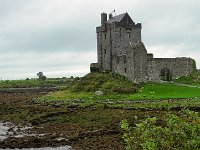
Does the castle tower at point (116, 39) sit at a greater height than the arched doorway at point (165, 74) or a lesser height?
greater

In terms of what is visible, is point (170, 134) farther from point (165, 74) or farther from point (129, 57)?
point (165, 74)

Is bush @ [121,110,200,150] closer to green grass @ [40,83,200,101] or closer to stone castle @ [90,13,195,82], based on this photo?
green grass @ [40,83,200,101]

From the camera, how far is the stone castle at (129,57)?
6372 cm

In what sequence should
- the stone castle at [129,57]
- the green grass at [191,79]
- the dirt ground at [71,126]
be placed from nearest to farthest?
the dirt ground at [71,126], the stone castle at [129,57], the green grass at [191,79]

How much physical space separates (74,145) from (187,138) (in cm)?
1672

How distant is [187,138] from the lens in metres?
10.3

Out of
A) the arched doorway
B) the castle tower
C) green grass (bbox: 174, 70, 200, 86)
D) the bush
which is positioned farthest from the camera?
the arched doorway

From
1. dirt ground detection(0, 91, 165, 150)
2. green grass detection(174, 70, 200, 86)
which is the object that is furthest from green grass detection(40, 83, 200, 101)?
dirt ground detection(0, 91, 165, 150)

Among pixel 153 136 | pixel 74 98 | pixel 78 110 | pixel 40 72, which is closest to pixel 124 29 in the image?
pixel 74 98

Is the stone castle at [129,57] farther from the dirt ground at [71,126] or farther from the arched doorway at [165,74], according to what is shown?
the dirt ground at [71,126]

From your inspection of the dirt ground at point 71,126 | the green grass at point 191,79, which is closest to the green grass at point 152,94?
the green grass at point 191,79

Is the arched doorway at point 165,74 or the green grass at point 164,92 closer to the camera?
the green grass at point 164,92

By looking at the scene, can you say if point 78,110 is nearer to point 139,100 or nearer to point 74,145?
point 139,100

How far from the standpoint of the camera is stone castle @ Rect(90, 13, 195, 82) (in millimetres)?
63719
